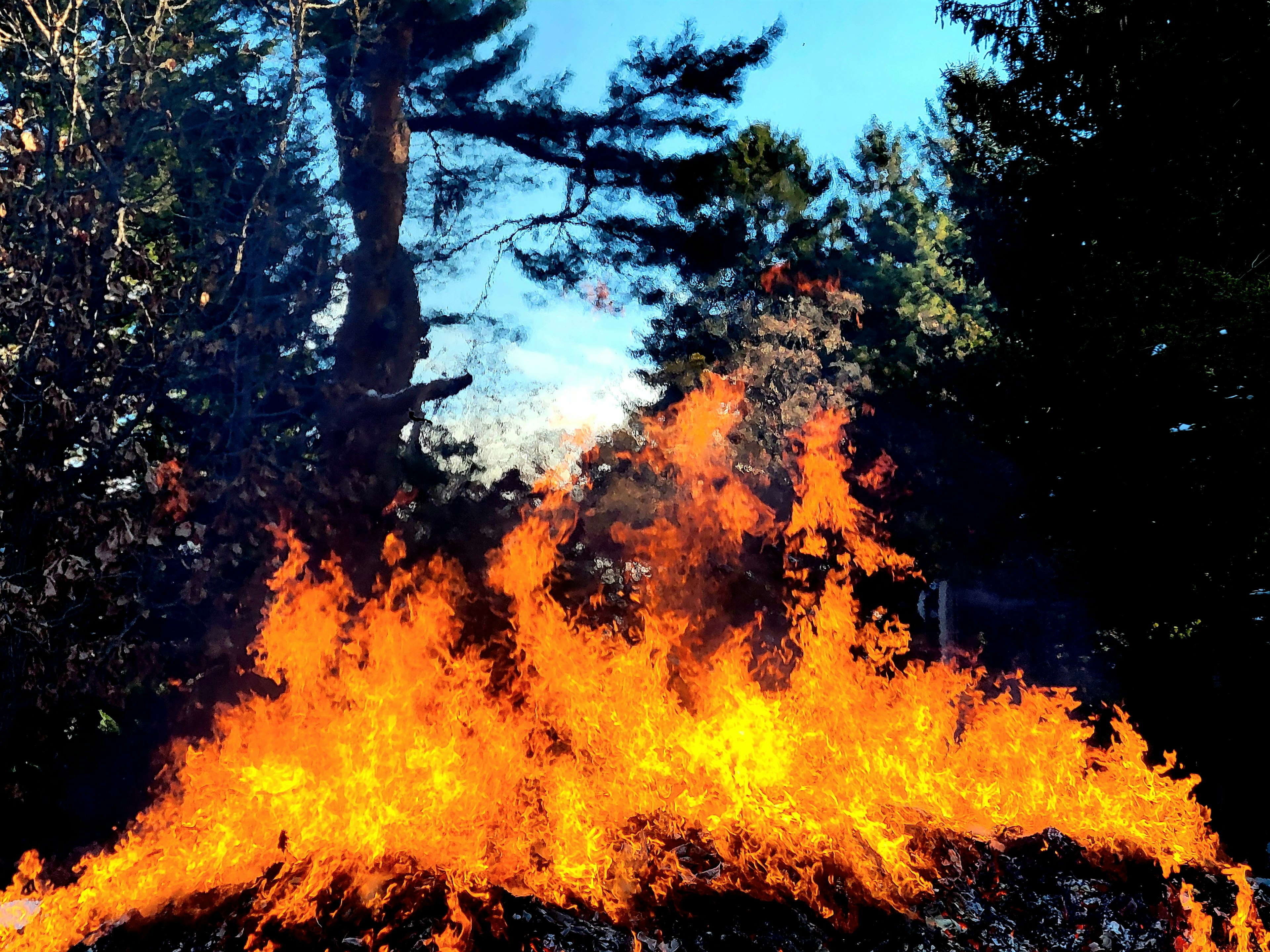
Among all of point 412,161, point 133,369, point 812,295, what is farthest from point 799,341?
point 133,369

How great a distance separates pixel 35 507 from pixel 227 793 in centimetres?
356

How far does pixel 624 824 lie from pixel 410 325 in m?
9.37

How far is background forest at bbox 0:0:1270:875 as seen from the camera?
332 inches

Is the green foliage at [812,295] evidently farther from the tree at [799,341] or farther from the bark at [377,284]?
the bark at [377,284]

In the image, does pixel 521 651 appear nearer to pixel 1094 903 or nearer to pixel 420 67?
pixel 1094 903

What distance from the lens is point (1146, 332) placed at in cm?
1091

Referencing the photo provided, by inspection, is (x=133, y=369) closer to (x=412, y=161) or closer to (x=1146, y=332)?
(x=412, y=161)

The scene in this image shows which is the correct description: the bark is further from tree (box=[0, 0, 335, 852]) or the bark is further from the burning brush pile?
the burning brush pile

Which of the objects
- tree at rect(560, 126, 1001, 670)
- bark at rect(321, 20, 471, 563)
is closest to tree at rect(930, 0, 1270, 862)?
tree at rect(560, 126, 1001, 670)

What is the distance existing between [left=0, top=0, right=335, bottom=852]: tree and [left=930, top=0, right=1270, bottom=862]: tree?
9.76 meters

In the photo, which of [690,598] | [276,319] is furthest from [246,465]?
[690,598]

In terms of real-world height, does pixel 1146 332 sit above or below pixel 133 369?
above

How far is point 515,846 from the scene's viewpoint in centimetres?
627

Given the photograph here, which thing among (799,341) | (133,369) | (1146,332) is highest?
(799,341)
